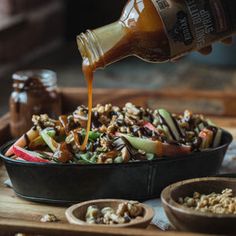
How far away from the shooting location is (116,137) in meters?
1.37

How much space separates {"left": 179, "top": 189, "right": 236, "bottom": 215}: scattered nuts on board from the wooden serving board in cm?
7

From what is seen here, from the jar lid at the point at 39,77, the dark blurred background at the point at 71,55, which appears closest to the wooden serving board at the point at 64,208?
the jar lid at the point at 39,77

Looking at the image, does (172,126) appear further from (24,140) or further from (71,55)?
(71,55)

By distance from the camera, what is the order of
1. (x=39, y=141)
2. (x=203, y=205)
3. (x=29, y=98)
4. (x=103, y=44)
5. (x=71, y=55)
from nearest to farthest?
(x=203, y=205)
(x=103, y=44)
(x=39, y=141)
(x=29, y=98)
(x=71, y=55)

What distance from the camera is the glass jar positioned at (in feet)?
5.93

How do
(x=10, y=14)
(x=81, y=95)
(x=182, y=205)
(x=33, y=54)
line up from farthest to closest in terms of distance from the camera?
(x=33, y=54), (x=10, y=14), (x=81, y=95), (x=182, y=205)

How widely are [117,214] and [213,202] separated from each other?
156mm

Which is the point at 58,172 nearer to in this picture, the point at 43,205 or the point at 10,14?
the point at 43,205

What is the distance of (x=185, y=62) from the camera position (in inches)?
165

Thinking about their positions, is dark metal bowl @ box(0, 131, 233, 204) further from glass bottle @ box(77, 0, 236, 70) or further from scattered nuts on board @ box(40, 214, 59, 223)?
glass bottle @ box(77, 0, 236, 70)

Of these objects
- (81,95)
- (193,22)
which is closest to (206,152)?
(193,22)

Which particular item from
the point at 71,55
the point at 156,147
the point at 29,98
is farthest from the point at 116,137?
the point at 71,55

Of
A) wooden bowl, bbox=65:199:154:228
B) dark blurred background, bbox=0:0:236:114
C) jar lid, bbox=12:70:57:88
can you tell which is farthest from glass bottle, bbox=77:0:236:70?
dark blurred background, bbox=0:0:236:114

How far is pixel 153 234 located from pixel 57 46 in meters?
3.51
